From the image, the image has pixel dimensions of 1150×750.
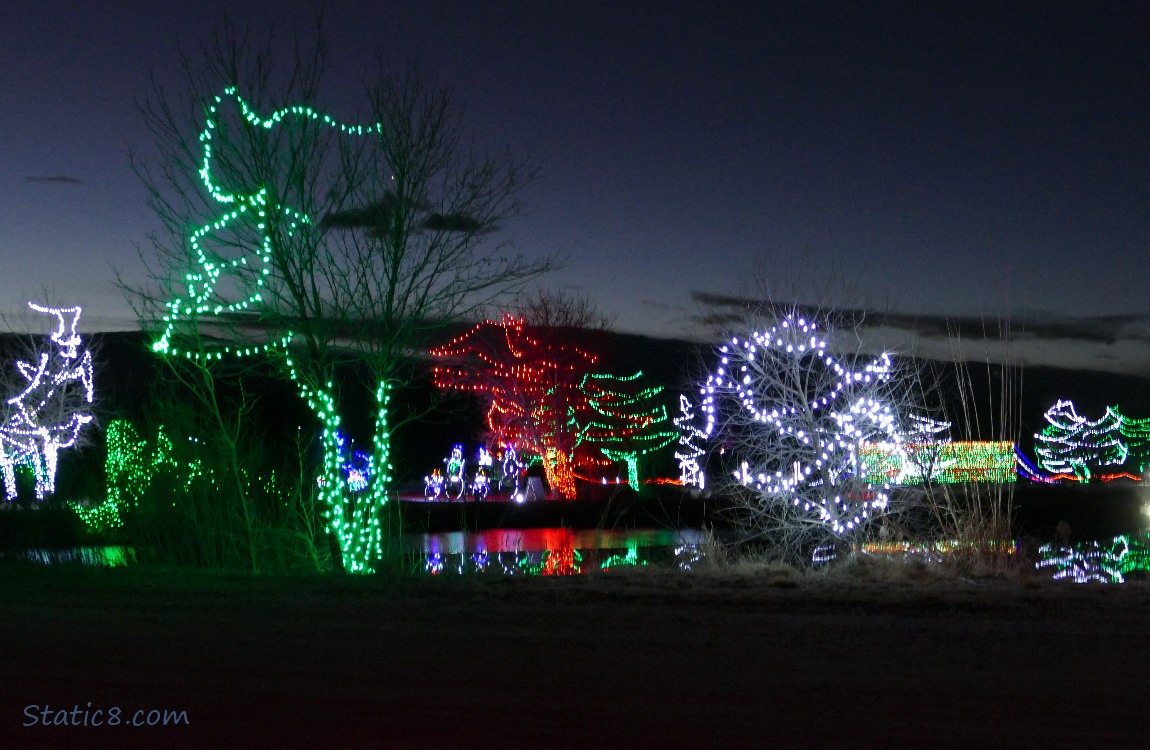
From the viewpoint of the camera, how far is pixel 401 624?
35.7 feet

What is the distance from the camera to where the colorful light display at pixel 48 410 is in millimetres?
43406

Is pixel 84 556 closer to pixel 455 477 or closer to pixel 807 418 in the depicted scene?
pixel 807 418

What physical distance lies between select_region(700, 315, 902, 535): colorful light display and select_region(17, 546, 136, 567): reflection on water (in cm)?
988

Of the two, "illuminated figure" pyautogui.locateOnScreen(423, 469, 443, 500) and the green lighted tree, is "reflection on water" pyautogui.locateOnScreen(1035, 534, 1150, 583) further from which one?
the green lighted tree

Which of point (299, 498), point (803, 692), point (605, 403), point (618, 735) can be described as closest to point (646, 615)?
point (803, 692)

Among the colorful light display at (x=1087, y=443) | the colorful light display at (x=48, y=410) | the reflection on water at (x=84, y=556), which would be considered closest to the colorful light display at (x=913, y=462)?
the reflection on water at (x=84, y=556)

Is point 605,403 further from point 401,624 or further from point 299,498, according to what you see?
point 401,624

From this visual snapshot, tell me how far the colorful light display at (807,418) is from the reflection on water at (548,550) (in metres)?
1.91

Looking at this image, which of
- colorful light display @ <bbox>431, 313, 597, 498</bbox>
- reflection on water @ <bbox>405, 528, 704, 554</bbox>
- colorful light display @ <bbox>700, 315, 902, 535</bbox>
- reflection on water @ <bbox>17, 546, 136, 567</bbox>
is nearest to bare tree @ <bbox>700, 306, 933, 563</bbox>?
colorful light display @ <bbox>700, 315, 902, 535</bbox>

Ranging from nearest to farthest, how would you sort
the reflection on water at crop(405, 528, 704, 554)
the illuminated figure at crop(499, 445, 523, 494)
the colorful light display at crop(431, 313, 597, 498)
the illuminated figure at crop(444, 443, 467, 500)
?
A: the reflection on water at crop(405, 528, 704, 554), the illuminated figure at crop(444, 443, 467, 500), the colorful light display at crop(431, 313, 597, 498), the illuminated figure at crop(499, 445, 523, 494)

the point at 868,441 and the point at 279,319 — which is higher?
the point at 279,319

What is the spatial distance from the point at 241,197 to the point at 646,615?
27.5 feet

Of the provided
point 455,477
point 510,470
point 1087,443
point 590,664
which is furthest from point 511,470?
point 590,664

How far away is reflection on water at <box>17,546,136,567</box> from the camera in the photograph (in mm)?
18141
